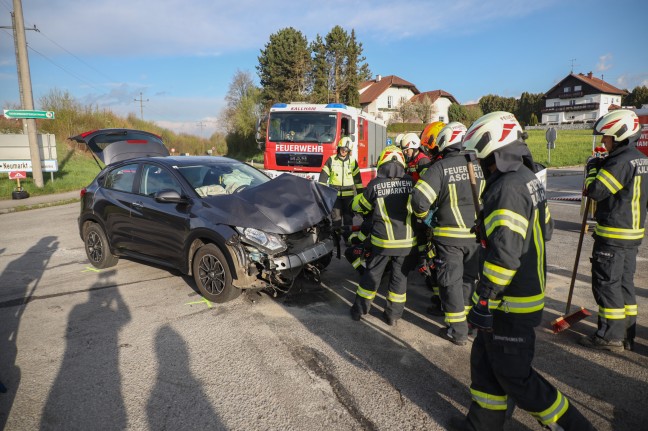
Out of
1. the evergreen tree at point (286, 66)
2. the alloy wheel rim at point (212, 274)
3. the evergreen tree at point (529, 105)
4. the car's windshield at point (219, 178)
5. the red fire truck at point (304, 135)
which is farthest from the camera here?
the evergreen tree at point (529, 105)

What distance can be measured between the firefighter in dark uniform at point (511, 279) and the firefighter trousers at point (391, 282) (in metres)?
1.70

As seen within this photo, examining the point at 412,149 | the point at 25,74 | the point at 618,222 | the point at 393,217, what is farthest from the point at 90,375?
the point at 25,74

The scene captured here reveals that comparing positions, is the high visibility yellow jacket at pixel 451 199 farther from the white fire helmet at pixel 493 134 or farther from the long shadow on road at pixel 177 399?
the long shadow on road at pixel 177 399

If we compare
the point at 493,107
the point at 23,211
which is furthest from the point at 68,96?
the point at 493,107

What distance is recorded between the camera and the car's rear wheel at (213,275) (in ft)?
15.0

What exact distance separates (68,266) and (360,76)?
43.2 meters

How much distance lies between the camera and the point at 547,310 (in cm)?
450

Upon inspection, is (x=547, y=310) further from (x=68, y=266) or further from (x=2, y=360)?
(x=68, y=266)

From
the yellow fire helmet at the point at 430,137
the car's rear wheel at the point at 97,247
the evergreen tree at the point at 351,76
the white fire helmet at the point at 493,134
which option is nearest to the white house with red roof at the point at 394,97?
the evergreen tree at the point at 351,76

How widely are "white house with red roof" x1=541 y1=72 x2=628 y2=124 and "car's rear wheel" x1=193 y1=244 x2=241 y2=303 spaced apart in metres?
77.6

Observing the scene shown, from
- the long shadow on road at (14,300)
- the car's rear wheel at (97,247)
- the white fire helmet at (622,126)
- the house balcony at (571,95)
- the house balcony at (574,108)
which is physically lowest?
the long shadow on road at (14,300)

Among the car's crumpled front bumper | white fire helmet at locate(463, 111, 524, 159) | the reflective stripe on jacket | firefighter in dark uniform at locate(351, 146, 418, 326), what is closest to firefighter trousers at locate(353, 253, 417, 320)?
firefighter in dark uniform at locate(351, 146, 418, 326)

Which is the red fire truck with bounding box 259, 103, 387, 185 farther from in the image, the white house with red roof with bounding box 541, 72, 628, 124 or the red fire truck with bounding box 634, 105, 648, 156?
the white house with red roof with bounding box 541, 72, 628, 124

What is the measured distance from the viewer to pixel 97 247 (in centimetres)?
626
